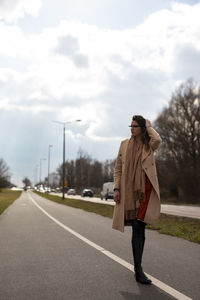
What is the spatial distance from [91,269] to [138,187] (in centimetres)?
154

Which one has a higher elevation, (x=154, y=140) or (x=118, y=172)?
(x=154, y=140)

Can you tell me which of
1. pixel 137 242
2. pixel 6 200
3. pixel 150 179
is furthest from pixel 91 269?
pixel 6 200

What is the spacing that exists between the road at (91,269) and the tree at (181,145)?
34659 mm

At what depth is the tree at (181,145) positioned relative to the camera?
141ft

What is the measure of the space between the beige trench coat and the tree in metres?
37.6

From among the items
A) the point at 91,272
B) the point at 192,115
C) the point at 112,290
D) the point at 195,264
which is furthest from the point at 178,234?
the point at 192,115

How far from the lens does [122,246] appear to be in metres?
8.23

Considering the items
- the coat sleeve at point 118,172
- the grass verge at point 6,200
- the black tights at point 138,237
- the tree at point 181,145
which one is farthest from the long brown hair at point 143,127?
the tree at point 181,145

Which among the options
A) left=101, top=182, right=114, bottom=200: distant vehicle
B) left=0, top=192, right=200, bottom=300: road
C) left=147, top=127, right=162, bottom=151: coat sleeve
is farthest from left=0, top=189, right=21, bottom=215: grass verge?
left=147, top=127, right=162, bottom=151: coat sleeve

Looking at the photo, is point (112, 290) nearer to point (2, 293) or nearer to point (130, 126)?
point (2, 293)

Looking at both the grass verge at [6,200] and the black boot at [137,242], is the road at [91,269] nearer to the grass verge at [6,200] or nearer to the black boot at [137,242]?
the black boot at [137,242]

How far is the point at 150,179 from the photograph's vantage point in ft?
16.7

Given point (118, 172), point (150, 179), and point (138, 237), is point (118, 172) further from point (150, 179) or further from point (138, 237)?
point (138, 237)

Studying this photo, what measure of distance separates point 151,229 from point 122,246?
4.23m
